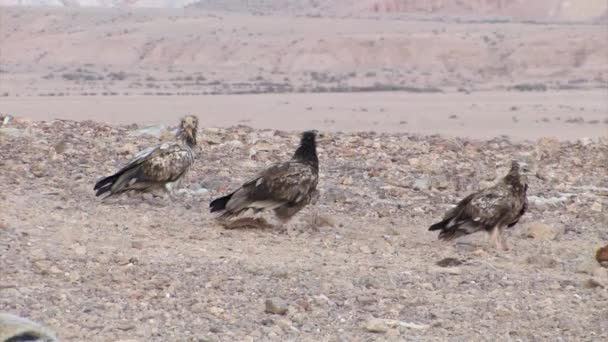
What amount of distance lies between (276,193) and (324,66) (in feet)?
176

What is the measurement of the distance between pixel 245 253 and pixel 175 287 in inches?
48.5

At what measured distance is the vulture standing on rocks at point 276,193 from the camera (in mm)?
9039

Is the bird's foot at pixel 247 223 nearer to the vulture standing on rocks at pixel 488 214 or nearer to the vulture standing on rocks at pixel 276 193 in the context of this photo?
the vulture standing on rocks at pixel 276 193

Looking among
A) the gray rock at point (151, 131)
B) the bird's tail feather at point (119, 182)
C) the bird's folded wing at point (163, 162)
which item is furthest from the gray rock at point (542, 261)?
the gray rock at point (151, 131)

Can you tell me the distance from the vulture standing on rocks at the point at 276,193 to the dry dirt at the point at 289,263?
0.18 m

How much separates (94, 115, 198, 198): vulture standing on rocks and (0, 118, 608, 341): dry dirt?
0.61 feet

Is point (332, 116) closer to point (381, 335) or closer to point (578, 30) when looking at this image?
point (381, 335)

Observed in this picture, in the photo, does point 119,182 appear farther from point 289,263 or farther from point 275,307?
point 275,307

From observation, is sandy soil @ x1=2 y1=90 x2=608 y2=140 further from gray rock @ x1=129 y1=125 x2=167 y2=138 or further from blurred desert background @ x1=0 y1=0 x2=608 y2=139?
gray rock @ x1=129 y1=125 x2=167 y2=138

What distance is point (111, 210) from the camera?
9484 millimetres

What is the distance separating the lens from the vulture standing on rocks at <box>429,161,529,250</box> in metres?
9.16

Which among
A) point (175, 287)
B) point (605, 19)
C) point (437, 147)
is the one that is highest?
point (175, 287)

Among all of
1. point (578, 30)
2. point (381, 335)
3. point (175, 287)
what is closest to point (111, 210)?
point (175, 287)

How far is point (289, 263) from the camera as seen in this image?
8055mm
